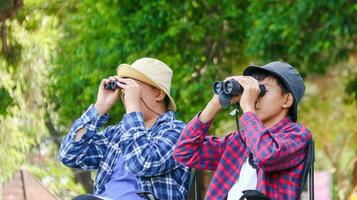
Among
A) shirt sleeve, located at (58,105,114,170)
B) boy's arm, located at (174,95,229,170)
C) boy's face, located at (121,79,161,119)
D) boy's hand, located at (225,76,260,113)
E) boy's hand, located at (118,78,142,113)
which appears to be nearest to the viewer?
boy's hand, located at (225,76,260,113)

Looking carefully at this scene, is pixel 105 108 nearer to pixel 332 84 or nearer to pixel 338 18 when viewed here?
pixel 338 18

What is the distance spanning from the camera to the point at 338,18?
931 centimetres

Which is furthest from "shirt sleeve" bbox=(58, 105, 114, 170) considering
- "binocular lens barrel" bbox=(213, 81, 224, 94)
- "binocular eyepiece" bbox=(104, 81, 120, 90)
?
"binocular lens barrel" bbox=(213, 81, 224, 94)

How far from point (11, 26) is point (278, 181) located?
A: 974 centimetres

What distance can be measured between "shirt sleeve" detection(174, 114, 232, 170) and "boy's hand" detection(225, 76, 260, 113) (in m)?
0.28

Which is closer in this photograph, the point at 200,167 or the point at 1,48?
the point at 200,167

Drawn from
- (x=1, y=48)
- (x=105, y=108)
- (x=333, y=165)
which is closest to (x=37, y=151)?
(x=333, y=165)

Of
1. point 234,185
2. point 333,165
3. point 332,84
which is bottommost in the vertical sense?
point 333,165

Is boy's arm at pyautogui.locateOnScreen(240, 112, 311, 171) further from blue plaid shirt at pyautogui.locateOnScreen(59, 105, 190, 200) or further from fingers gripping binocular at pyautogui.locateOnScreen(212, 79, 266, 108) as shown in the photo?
blue plaid shirt at pyautogui.locateOnScreen(59, 105, 190, 200)

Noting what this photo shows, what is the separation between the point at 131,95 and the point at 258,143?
0.85m

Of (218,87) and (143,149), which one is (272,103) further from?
(143,149)

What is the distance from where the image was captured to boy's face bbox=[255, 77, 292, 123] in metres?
3.75

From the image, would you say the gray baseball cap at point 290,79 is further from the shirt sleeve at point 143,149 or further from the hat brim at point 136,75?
the hat brim at point 136,75

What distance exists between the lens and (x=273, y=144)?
3537 millimetres
